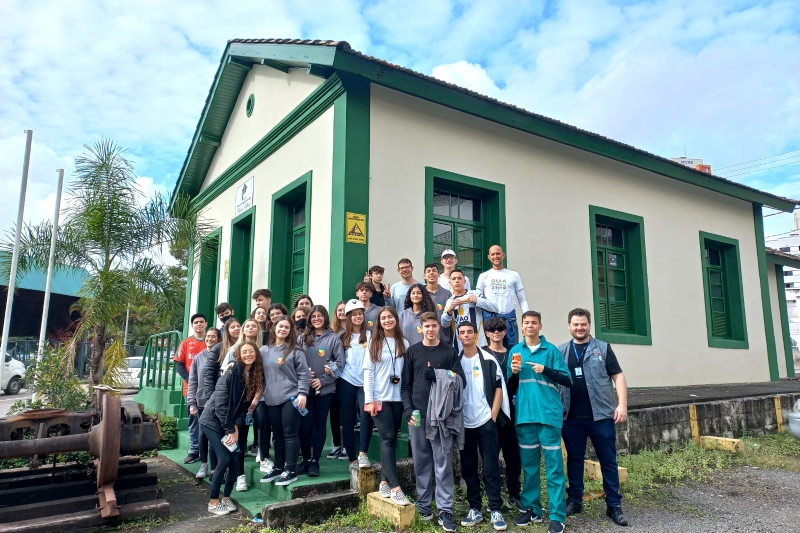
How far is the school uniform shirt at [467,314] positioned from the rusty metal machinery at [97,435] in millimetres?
2799

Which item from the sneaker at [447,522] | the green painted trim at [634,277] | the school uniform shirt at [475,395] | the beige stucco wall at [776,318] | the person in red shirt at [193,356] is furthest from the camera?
the beige stucco wall at [776,318]

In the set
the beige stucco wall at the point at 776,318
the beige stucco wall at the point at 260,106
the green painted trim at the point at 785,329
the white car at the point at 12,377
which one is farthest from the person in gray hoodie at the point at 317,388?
the white car at the point at 12,377

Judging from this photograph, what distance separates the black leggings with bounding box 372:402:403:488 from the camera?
437 centimetres

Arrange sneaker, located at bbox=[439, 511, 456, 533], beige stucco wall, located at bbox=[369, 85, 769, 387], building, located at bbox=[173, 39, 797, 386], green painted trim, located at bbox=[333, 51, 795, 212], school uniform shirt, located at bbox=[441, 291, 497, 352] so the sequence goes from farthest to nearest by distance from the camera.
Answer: beige stucco wall, located at bbox=[369, 85, 769, 387] < building, located at bbox=[173, 39, 797, 386] < green painted trim, located at bbox=[333, 51, 795, 212] < school uniform shirt, located at bbox=[441, 291, 497, 352] < sneaker, located at bbox=[439, 511, 456, 533]

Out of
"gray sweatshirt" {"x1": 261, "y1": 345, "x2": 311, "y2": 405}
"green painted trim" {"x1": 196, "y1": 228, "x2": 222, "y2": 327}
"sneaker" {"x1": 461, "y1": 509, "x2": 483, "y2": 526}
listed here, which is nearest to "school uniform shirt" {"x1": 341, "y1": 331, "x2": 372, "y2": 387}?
"gray sweatshirt" {"x1": 261, "y1": 345, "x2": 311, "y2": 405}

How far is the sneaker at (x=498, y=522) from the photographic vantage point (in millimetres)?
4141

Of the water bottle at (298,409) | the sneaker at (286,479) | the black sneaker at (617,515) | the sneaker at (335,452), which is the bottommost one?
the black sneaker at (617,515)

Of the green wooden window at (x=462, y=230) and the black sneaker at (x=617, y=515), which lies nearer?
the black sneaker at (x=617, y=515)

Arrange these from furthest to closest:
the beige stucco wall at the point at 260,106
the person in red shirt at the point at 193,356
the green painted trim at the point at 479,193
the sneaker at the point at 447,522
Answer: the beige stucco wall at the point at 260,106 → the green painted trim at the point at 479,193 → the person in red shirt at the point at 193,356 → the sneaker at the point at 447,522

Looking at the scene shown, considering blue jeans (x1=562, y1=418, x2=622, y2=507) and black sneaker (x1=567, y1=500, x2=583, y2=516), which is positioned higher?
blue jeans (x1=562, y1=418, x2=622, y2=507)

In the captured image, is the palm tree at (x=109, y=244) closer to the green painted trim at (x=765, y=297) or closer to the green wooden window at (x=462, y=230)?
the green wooden window at (x=462, y=230)

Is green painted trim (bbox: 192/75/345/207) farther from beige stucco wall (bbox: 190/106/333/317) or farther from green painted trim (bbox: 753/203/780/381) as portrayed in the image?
green painted trim (bbox: 753/203/780/381)

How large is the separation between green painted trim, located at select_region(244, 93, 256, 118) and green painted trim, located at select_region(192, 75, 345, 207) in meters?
0.75

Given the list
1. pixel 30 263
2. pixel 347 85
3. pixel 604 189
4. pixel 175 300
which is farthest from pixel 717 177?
pixel 30 263
